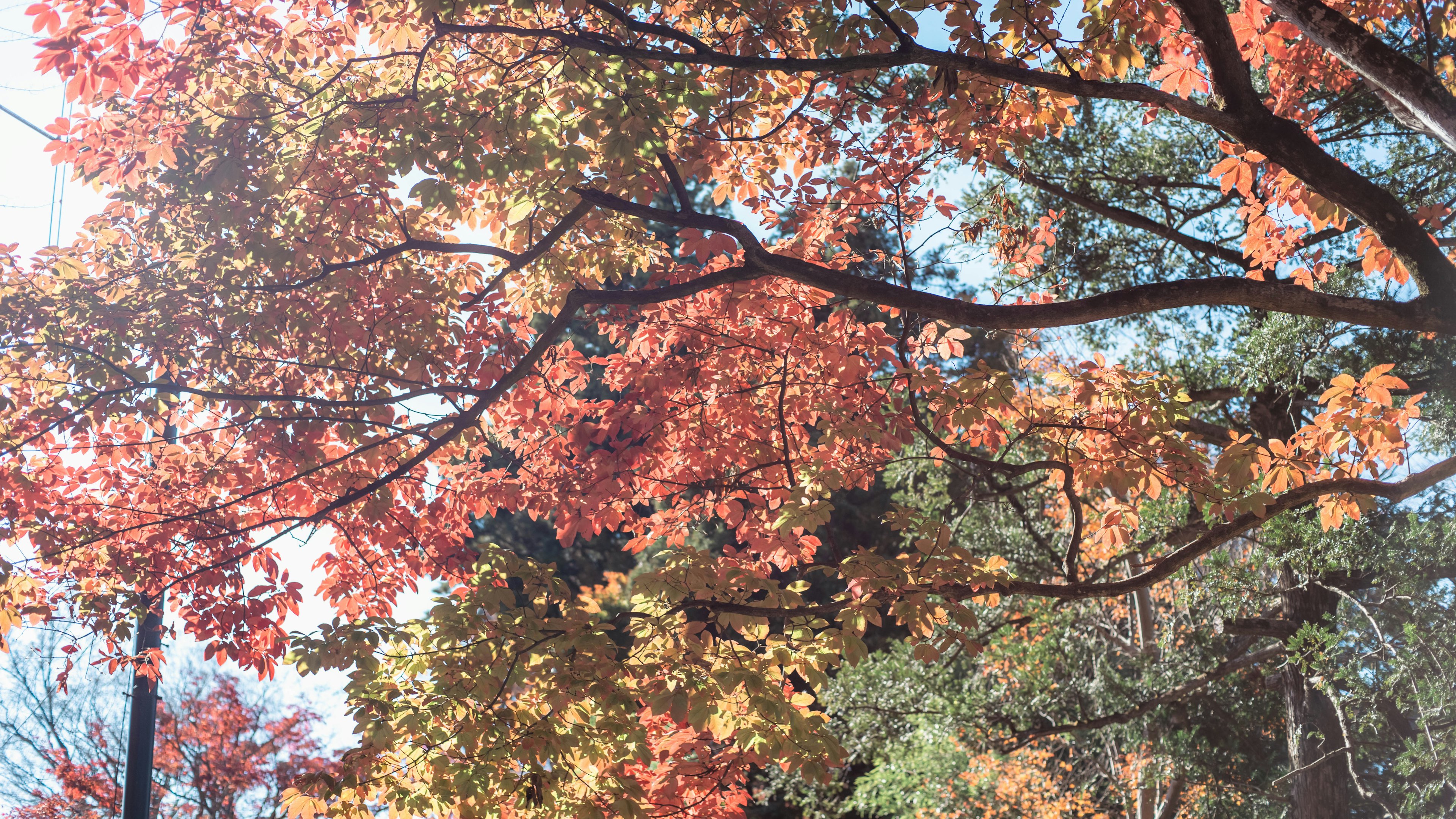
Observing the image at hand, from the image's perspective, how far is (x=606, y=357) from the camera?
440 cm

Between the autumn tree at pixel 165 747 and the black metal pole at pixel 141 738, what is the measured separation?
22.8 ft

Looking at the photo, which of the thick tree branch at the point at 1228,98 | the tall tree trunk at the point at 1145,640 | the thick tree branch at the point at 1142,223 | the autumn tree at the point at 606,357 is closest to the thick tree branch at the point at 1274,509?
the autumn tree at the point at 606,357

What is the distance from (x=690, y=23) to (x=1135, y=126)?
497 centimetres

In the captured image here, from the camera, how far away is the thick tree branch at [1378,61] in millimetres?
3023

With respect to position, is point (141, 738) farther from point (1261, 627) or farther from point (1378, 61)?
point (1261, 627)

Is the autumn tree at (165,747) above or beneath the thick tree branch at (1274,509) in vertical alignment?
above

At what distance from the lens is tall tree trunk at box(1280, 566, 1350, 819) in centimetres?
668

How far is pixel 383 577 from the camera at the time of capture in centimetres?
467

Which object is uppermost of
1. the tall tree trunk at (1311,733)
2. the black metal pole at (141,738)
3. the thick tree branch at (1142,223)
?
the thick tree branch at (1142,223)

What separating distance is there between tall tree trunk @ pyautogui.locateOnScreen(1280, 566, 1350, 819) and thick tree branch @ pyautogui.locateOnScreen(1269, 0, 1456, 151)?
4303 mm

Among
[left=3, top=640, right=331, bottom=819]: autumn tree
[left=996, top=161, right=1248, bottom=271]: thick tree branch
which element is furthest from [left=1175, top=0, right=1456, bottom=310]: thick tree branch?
[left=3, top=640, right=331, bottom=819]: autumn tree

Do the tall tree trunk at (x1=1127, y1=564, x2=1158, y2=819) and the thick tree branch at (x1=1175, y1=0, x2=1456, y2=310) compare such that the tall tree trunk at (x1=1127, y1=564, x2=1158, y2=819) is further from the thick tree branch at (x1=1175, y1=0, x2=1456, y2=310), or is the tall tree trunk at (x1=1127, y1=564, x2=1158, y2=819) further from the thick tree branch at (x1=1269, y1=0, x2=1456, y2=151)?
the thick tree branch at (x1=1269, y1=0, x2=1456, y2=151)

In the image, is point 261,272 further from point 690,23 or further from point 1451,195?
point 1451,195

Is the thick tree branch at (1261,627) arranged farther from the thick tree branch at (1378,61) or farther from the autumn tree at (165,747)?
the autumn tree at (165,747)
